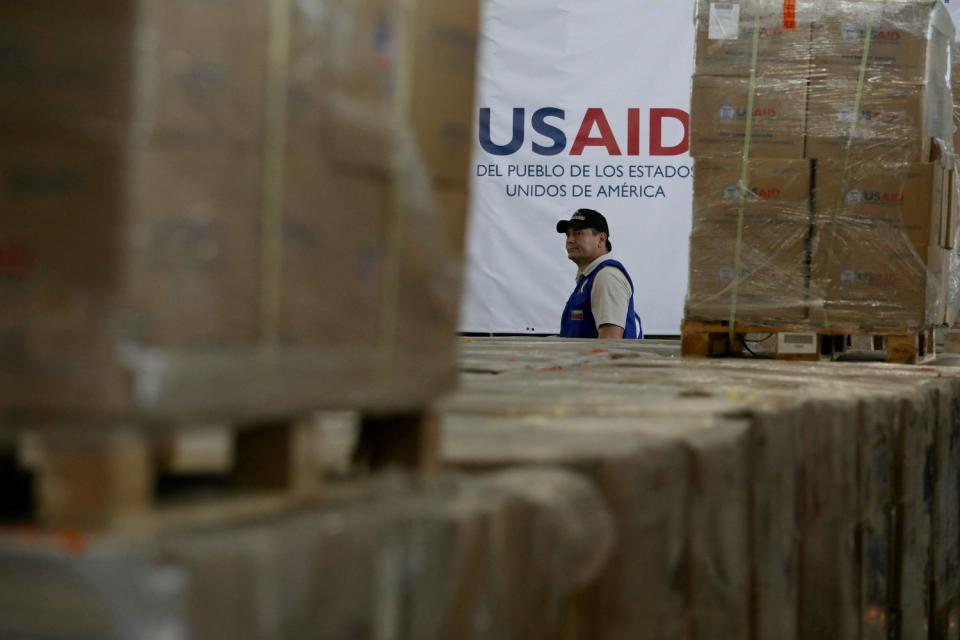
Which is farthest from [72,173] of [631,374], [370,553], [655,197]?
[655,197]

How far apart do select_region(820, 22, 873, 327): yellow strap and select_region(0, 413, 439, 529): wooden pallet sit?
13.6 feet

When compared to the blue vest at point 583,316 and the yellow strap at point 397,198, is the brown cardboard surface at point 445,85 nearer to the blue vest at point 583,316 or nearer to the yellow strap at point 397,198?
the yellow strap at point 397,198

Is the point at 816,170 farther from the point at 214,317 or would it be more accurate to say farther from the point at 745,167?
the point at 214,317

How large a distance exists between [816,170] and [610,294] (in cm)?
282

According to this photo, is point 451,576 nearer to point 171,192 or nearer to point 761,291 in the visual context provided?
point 171,192

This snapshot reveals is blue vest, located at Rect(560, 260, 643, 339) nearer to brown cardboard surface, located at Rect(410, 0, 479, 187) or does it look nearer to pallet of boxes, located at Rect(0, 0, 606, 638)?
brown cardboard surface, located at Rect(410, 0, 479, 187)

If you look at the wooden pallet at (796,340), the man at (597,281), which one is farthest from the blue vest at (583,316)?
the wooden pallet at (796,340)

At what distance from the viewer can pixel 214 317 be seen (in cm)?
169

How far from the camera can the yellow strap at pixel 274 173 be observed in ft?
5.80

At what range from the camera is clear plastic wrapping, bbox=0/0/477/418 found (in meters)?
1.58

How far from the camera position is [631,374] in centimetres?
475

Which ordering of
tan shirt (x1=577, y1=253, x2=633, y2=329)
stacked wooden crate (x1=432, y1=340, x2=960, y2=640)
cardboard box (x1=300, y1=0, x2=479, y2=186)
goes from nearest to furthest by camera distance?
cardboard box (x1=300, y1=0, x2=479, y2=186)
stacked wooden crate (x1=432, y1=340, x2=960, y2=640)
tan shirt (x1=577, y1=253, x2=633, y2=329)

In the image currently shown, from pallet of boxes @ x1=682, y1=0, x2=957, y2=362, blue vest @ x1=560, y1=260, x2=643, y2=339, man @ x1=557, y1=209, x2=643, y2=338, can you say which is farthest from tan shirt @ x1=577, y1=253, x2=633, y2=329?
pallet of boxes @ x1=682, y1=0, x2=957, y2=362

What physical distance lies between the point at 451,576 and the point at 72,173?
69 cm
